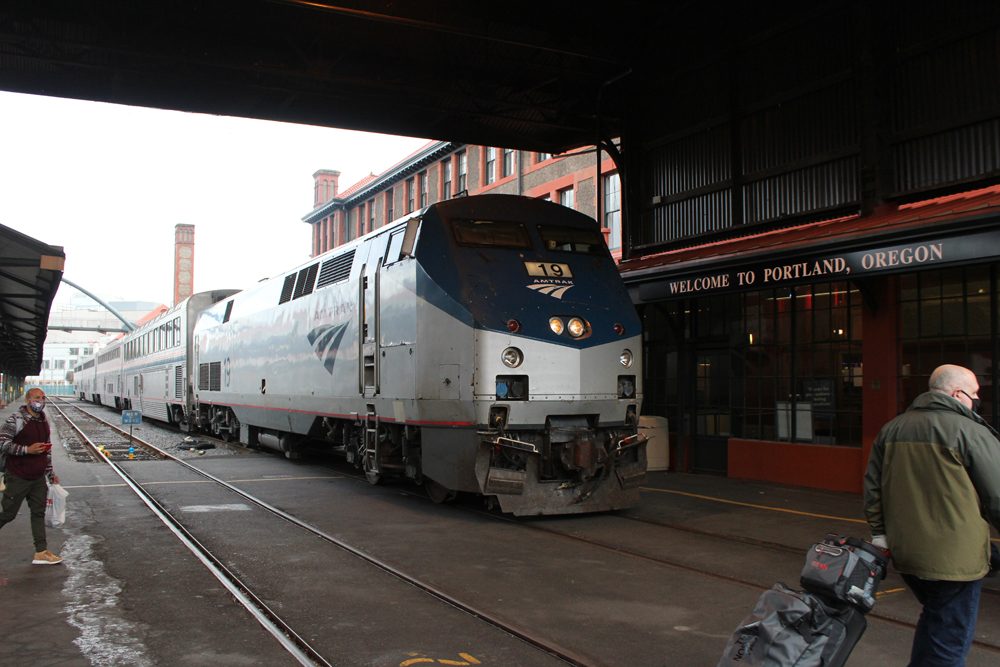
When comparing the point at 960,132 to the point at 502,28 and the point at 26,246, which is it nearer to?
the point at 502,28

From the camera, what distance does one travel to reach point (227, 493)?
1159cm

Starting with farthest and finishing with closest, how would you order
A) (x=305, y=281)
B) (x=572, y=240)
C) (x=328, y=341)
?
(x=305, y=281) → (x=328, y=341) → (x=572, y=240)

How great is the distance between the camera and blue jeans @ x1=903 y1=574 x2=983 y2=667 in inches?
145

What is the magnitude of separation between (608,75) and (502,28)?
2606mm

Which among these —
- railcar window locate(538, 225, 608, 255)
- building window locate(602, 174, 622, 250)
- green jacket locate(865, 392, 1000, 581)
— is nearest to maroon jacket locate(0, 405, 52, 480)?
railcar window locate(538, 225, 608, 255)

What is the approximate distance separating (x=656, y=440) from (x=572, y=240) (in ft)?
17.7

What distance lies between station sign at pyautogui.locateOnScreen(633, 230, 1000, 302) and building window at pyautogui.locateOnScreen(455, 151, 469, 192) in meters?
18.1

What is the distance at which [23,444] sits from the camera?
7234 mm

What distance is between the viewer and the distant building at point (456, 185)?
856 inches

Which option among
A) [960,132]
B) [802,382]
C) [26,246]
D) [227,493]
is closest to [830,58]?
[960,132]

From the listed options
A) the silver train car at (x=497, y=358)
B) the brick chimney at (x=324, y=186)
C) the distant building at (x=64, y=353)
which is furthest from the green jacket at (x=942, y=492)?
the distant building at (x=64, y=353)

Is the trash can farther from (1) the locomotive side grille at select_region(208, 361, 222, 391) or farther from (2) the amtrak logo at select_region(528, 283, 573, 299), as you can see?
(1) the locomotive side grille at select_region(208, 361, 222, 391)

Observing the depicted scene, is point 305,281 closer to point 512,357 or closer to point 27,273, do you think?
point 512,357

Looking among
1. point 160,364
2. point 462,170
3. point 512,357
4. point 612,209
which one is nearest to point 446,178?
point 462,170
